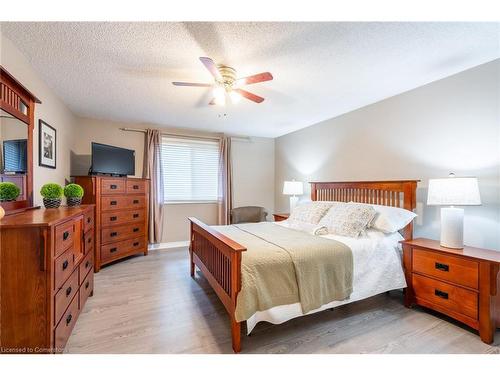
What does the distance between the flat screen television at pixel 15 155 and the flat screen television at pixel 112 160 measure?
4.66 feet

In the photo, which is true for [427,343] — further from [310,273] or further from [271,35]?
[271,35]

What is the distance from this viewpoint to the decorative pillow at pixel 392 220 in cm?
228

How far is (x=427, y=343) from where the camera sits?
1655mm

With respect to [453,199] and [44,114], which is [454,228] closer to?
[453,199]

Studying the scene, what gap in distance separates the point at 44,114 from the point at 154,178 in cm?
185

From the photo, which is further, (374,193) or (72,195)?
(374,193)

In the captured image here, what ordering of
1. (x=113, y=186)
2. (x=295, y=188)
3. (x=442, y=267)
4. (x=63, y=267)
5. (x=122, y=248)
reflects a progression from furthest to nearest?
(x=295, y=188)
(x=122, y=248)
(x=113, y=186)
(x=442, y=267)
(x=63, y=267)

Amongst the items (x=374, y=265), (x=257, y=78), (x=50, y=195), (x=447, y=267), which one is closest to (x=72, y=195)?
(x=50, y=195)

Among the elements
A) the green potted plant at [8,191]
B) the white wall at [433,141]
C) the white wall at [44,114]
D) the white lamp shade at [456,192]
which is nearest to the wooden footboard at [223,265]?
the green potted plant at [8,191]

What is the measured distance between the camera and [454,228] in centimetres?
197

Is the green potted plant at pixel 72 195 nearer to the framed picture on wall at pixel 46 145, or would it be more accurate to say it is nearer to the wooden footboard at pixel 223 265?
the framed picture on wall at pixel 46 145
